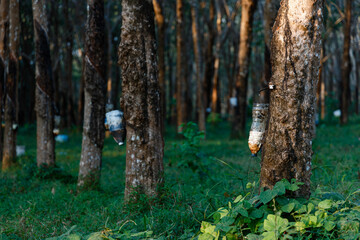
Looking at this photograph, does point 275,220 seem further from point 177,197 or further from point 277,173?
point 177,197

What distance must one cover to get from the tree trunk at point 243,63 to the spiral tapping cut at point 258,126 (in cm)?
923

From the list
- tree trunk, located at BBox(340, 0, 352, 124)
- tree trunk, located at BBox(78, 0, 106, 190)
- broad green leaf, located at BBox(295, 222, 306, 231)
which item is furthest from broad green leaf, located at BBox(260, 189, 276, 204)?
tree trunk, located at BBox(340, 0, 352, 124)

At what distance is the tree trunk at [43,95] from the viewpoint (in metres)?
7.42

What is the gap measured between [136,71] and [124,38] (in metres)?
0.45

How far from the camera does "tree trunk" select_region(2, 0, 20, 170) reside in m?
8.67

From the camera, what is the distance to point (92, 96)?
19.8 ft

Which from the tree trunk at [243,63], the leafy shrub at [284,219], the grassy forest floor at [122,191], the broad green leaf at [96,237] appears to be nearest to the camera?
the leafy shrub at [284,219]

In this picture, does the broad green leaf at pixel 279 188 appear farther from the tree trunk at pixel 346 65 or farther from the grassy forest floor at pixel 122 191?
the tree trunk at pixel 346 65

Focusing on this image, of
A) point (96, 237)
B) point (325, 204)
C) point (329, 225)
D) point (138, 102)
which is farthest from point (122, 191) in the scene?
point (329, 225)

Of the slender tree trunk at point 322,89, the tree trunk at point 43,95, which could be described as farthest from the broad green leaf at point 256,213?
the slender tree trunk at point 322,89

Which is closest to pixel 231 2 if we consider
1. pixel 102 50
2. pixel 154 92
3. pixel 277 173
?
pixel 102 50

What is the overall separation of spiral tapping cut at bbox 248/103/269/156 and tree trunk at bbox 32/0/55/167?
5081 millimetres

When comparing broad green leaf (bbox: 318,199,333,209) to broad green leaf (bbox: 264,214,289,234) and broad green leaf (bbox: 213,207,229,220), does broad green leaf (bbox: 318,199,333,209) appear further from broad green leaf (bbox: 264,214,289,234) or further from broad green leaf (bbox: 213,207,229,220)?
broad green leaf (bbox: 213,207,229,220)

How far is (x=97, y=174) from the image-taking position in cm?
607
